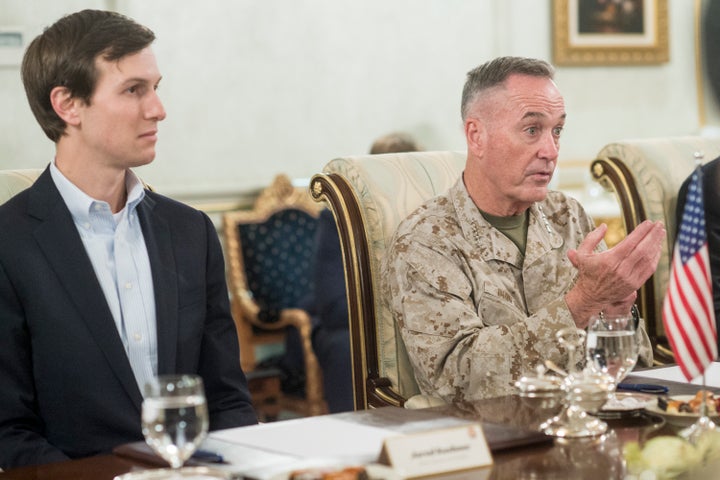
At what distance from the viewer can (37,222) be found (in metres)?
2.29

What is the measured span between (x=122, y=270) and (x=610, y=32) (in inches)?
201

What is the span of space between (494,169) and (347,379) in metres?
2.14

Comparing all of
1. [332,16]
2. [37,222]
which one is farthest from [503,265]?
[332,16]

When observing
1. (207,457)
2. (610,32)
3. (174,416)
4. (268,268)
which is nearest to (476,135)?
(207,457)

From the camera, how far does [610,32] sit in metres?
6.82

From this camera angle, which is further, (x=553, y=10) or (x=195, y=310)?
(x=553, y=10)

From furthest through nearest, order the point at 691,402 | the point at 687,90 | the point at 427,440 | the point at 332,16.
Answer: the point at 687,90
the point at 332,16
the point at 691,402
the point at 427,440

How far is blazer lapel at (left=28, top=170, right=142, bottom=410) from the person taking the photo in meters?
2.23

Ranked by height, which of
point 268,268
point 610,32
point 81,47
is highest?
point 610,32

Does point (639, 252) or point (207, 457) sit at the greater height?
point (639, 252)

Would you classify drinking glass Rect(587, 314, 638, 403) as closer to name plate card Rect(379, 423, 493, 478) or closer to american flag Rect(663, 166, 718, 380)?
american flag Rect(663, 166, 718, 380)

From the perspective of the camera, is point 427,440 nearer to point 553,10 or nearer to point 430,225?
point 430,225

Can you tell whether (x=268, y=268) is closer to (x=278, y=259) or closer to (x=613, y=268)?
(x=278, y=259)

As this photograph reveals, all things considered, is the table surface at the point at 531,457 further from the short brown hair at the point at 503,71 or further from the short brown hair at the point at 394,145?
the short brown hair at the point at 394,145
